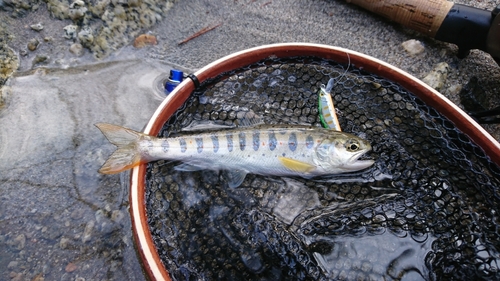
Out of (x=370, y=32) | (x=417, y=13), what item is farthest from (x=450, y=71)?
(x=370, y=32)

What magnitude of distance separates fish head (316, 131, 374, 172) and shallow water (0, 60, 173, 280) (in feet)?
5.23

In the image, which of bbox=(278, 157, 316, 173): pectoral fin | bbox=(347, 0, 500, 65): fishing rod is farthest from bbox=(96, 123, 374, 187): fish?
bbox=(347, 0, 500, 65): fishing rod

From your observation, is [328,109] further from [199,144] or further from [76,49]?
[76,49]

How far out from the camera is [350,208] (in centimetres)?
243

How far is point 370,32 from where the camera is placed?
412 centimetres

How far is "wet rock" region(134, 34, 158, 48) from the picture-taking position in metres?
3.90

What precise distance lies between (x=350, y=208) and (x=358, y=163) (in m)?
0.34

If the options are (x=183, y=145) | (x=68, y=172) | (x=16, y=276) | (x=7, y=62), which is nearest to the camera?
(x=16, y=276)

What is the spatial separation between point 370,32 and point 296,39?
886 mm

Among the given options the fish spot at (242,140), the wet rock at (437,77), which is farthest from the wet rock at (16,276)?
the wet rock at (437,77)

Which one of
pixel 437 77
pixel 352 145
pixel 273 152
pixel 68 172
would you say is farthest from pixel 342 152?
pixel 68 172

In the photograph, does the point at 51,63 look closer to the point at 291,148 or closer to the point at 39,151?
the point at 39,151

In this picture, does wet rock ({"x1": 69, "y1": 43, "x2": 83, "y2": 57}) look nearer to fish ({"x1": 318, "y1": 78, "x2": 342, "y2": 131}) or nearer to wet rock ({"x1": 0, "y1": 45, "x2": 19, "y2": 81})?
wet rock ({"x1": 0, "y1": 45, "x2": 19, "y2": 81})

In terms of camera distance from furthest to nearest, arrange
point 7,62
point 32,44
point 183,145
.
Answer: point 32,44, point 7,62, point 183,145
